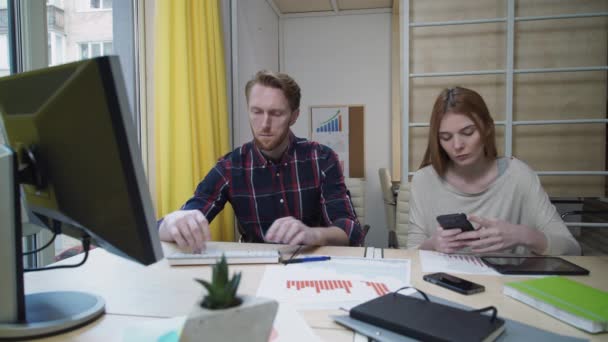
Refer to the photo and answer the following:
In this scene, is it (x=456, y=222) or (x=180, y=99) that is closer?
(x=456, y=222)

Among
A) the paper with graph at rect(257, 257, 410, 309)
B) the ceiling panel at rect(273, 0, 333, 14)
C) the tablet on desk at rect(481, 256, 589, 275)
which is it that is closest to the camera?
the paper with graph at rect(257, 257, 410, 309)

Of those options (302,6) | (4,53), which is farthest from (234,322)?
(302,6)

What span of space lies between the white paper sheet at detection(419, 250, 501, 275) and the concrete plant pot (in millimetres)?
676

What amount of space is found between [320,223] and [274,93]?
A: 0.60 metres

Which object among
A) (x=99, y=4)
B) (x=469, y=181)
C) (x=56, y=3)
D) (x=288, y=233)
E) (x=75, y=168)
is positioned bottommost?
(x=288, y=233)

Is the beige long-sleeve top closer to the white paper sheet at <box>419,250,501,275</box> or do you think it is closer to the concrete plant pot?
the white paper sheet at <box>419,250,501,275</box>

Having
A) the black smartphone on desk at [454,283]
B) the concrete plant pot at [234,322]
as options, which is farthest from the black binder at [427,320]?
the concrete plant pot at [234,322]

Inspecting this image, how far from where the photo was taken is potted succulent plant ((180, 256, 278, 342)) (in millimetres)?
456

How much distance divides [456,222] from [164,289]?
800 millimetres

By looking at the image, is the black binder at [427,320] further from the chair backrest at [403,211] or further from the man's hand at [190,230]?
the chair backrest at [403,211]

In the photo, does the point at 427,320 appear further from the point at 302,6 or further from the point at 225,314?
the point at 302,6

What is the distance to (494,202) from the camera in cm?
156

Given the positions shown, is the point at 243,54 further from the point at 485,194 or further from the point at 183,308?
the point at 183,308

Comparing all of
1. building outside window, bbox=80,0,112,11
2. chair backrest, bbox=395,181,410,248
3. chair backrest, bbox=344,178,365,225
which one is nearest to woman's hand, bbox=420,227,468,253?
chair backrest, bbox=395,181,410,248
